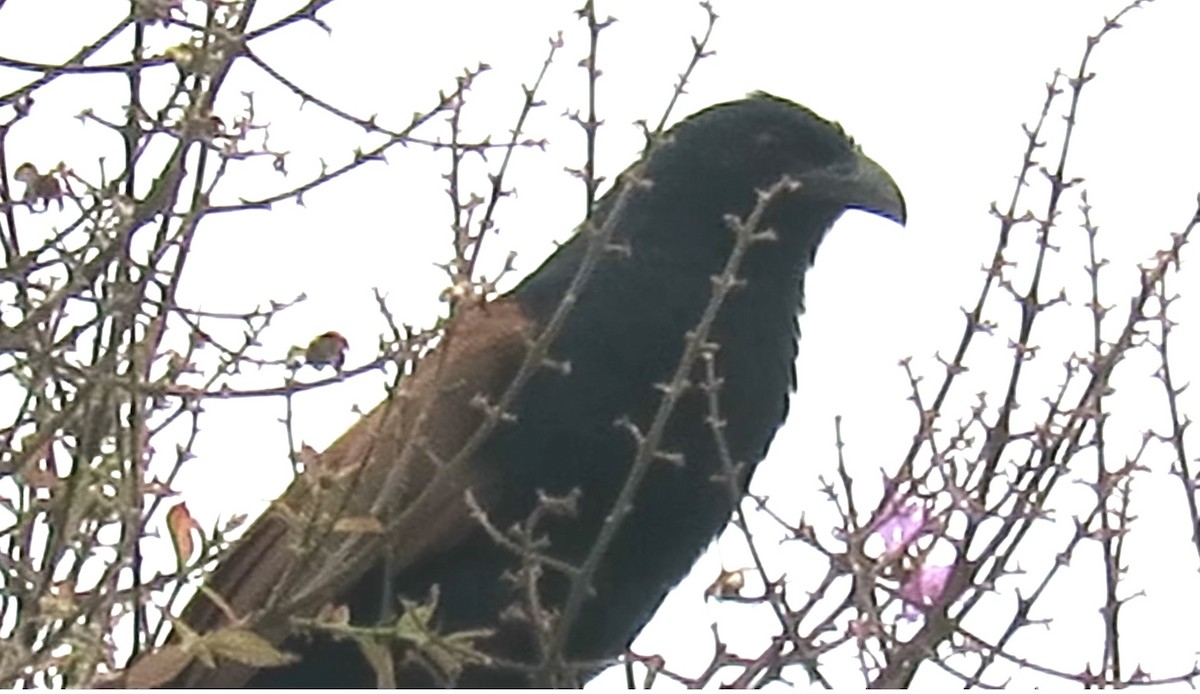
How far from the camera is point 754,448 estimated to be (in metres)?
3.68

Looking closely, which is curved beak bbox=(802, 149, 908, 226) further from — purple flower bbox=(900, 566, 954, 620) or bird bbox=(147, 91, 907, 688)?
purple flower bbox=(900, 566, 954, 620)

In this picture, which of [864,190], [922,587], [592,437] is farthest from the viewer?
[864,190]

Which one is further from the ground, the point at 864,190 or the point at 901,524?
the point at 864,190

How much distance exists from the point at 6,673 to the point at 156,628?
0.54m

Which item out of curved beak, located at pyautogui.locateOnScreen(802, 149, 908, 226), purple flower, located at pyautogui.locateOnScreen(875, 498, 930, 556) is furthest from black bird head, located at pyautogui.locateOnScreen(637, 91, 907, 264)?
purple flower, located at pyautogui.locateOnScreen(875, 498, 930, 556)

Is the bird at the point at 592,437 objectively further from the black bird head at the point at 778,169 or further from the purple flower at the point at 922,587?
the purple flower at the point at 922,587

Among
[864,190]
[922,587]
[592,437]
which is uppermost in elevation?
[864,190]

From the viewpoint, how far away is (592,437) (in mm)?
3506

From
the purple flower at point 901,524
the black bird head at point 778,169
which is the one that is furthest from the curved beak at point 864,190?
the purple flower at point 901,524

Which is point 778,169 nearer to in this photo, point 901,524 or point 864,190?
point 864,190

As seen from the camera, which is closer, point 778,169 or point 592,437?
point 592,437

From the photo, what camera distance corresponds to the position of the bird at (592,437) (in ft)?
9.02

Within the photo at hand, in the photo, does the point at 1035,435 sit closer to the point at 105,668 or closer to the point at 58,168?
the point at 105,668

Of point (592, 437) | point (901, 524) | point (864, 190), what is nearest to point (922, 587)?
point (901, 524)
